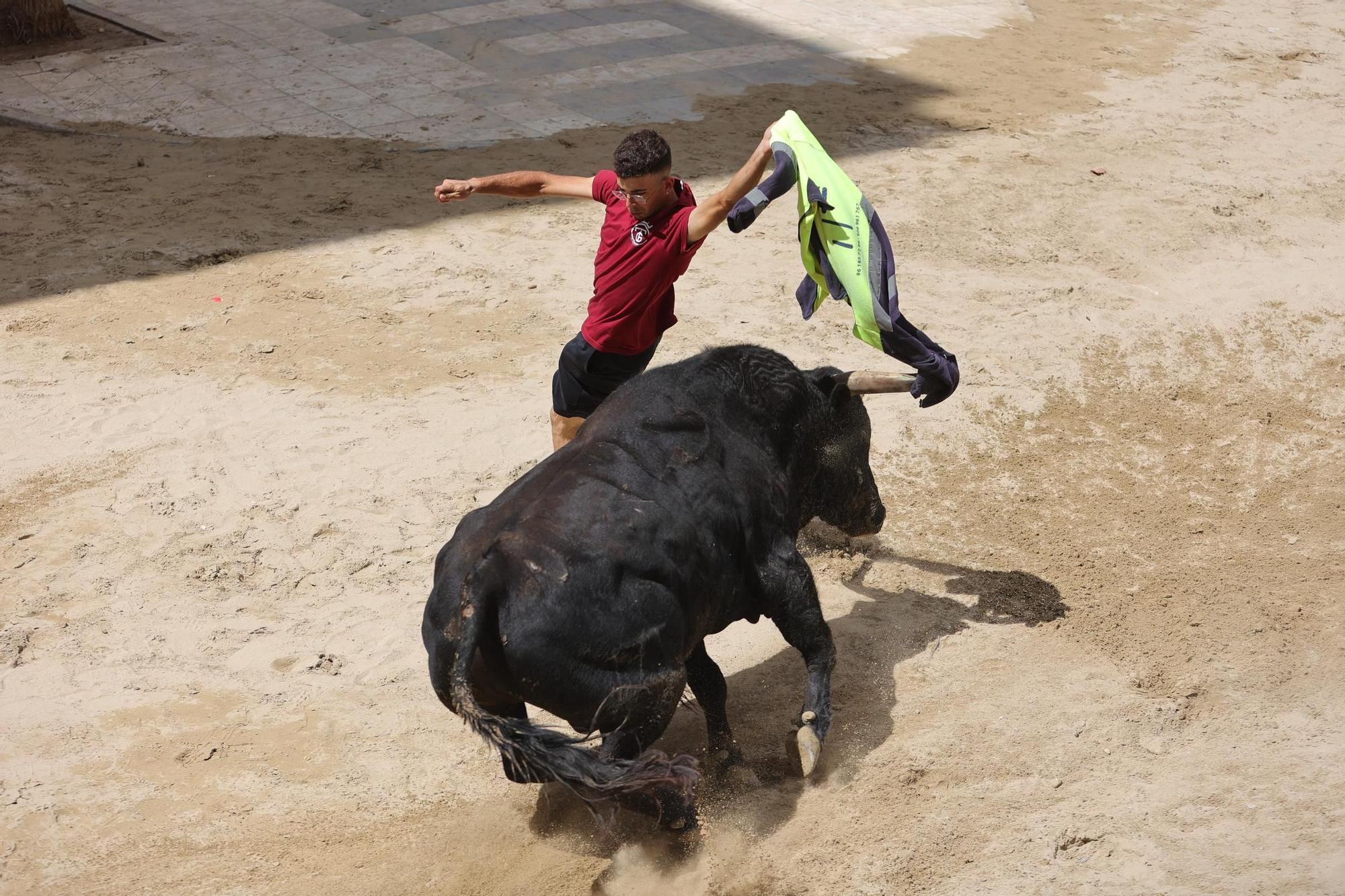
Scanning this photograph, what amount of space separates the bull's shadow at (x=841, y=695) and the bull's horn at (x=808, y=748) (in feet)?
0.37

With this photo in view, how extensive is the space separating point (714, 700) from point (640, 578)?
0.92 meters

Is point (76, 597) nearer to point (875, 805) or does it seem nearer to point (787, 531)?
point (787, 531)

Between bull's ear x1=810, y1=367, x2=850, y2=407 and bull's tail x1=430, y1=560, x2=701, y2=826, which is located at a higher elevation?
bull's ear x1=810, y1=367, x2=850, y2=407

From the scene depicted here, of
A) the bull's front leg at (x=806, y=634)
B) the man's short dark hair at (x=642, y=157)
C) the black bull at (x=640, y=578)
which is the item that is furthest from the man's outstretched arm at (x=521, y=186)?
the bull's front leg at (x=806, y=634)

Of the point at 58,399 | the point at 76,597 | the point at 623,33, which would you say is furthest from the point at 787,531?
the point at 623,33

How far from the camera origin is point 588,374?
557 centimetres

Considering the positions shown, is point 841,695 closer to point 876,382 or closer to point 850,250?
point 876,382

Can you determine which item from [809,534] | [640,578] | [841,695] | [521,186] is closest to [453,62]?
[521,186]

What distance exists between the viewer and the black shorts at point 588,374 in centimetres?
552

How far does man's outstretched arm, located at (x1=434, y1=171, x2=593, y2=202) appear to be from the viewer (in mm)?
5746

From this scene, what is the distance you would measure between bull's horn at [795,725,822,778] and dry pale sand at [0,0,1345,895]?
0.21 meters

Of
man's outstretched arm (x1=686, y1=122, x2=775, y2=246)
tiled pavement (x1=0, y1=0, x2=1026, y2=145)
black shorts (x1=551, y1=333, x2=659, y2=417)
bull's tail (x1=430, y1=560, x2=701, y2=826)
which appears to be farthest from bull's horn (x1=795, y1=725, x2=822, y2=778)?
tiled pavement (x1=0, y1=0, x2=1026, y2=145)

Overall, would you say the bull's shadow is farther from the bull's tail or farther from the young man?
the young man

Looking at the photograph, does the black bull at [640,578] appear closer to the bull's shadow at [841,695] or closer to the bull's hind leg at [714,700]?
the bull's hind leg at [714,700]
